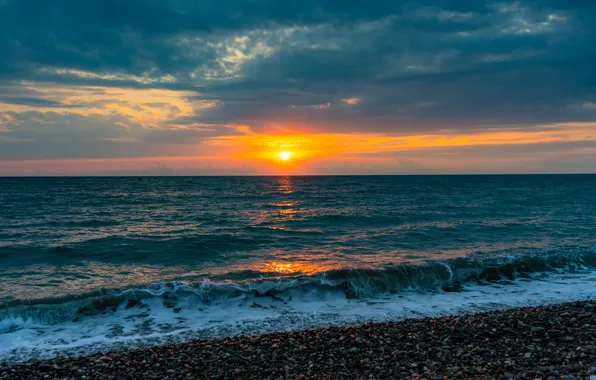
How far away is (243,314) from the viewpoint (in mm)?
11633

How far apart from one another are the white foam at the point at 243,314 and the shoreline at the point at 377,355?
106 centimetres

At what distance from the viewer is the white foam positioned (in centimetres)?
959

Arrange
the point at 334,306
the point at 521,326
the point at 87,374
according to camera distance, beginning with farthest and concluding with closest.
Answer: the point at 334,306 < the point at 521,326 < the point at 87,374

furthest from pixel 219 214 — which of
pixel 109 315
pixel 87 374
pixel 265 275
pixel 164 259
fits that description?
pixel 87 374

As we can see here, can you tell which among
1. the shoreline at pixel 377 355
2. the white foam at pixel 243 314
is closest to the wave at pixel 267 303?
the white foam at pixel 243 314

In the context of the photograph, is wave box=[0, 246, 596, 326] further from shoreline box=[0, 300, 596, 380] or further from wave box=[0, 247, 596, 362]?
shoreline box=[0, 300, 596, 380]

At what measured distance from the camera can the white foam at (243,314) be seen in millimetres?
9586

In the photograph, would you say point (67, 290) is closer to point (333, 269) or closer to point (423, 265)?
point (333, 269)

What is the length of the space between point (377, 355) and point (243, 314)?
526cm

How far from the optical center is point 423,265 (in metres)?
16.2

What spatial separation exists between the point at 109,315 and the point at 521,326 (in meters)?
11.4

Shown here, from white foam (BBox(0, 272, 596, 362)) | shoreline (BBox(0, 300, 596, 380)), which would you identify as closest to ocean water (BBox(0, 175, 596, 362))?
white foam (BBox(0, 272, 596, 362))

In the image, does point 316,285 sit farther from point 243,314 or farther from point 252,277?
point 243,314

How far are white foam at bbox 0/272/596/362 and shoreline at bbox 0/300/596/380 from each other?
1.06 meters
